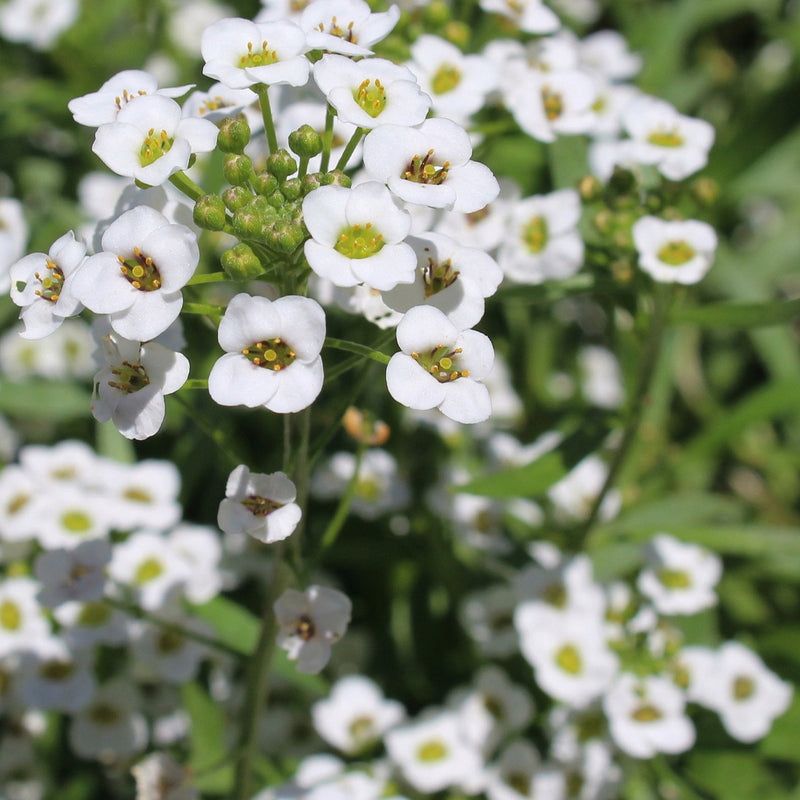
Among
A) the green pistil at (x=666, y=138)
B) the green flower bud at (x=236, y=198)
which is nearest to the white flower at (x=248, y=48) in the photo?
the green flower bud at (x=236, y=198)

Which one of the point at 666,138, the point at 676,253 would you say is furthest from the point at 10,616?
the point at 666,138

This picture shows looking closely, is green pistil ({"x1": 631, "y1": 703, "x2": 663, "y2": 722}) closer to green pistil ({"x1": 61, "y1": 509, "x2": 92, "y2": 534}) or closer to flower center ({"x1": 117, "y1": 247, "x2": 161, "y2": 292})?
green pistil ({"x1": 61, "y1": 509, "x2": 92, "y2": 534})

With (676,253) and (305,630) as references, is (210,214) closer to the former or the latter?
(305,630)

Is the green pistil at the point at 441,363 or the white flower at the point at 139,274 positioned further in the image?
the green pistil at the point at 441,363

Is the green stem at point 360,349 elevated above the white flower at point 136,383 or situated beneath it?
elevated above

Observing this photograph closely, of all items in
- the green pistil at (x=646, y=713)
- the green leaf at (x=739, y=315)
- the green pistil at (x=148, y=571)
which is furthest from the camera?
the green pistil at (x=148, y=571)

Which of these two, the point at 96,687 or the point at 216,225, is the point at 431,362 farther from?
the point at 96,687

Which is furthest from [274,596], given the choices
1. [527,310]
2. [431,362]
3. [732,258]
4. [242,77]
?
[732,258]

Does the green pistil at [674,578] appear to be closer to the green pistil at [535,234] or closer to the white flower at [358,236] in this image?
the green pistil at [535,234]

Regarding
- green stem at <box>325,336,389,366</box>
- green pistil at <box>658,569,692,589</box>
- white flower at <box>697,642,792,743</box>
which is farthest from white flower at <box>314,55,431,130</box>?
white flower at <box>697,642,792,743</box>
